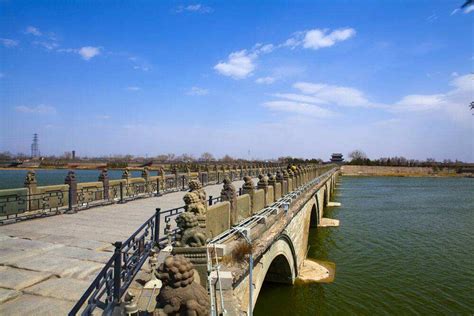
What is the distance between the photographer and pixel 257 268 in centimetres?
853

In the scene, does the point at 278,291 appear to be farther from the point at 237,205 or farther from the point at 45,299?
the point at 45,299

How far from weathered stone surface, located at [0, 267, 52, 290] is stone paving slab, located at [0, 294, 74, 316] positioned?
0.51 m

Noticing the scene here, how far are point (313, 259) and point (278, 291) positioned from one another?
5.06 meters

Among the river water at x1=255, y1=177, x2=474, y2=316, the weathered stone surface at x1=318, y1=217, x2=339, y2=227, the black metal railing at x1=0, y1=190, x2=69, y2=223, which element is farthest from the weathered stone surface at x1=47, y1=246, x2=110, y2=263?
the weathered stone surface at x1=318, y1=217, x2=339, y2=227

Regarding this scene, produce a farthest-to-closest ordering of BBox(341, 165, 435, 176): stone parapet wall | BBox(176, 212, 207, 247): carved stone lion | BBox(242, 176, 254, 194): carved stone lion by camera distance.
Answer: BBox(341, 165, 435, 176): stone parapet wall, BBox(242, 176, 254, 194): carved stone lion, BBox(176, 212, 207, 247): carved stone lion

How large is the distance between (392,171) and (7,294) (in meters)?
111

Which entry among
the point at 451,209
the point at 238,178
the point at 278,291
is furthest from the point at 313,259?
the point at 451,209

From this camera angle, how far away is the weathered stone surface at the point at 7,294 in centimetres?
540

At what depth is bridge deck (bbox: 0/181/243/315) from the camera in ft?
17.9

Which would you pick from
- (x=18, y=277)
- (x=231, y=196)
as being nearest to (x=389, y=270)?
(x=231, y=196)

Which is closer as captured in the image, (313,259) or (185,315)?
(185,315)

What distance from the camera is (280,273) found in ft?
46.9

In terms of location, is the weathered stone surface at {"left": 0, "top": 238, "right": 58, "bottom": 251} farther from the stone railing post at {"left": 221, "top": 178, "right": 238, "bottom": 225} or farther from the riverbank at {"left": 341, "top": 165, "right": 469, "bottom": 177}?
the riverbank at {"left": 341, "top": 165, "right": 469, "bottom": 177}

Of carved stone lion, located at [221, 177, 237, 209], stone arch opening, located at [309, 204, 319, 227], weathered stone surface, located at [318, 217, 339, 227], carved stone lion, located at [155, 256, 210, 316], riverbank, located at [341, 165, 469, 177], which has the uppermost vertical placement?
carved stone lion, located at [221, 177, 237, 209]
